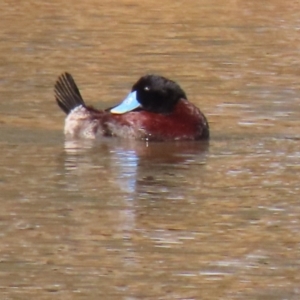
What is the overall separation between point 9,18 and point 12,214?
11154 millimetres

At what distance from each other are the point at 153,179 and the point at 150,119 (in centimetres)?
168

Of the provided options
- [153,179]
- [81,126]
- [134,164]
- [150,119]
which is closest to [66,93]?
[81,126]

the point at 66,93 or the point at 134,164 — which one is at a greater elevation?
the point at 66,93

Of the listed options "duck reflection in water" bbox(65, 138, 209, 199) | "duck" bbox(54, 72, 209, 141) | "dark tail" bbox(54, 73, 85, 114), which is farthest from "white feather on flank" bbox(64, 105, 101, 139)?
"dark tail" bbox(54, 73, 85, 114)

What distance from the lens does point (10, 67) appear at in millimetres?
13930

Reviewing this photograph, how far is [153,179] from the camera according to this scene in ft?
28.7

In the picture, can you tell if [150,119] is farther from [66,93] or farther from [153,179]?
[153,179]

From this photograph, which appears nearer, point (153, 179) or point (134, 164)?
point (153, 179)

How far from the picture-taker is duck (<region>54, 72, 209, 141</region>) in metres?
10.3

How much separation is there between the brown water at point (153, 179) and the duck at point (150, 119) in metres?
0.13

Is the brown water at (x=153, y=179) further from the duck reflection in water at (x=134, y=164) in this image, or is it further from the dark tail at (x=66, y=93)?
the dark tail at (x=66, y=93)

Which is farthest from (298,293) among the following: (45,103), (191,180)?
(45,103)

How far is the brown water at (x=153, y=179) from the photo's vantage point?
20.7 feet

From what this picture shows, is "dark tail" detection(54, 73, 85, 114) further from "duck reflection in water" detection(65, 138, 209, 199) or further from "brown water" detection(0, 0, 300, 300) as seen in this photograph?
"duck reflection in water" detection(65, 138, 209, 199)
